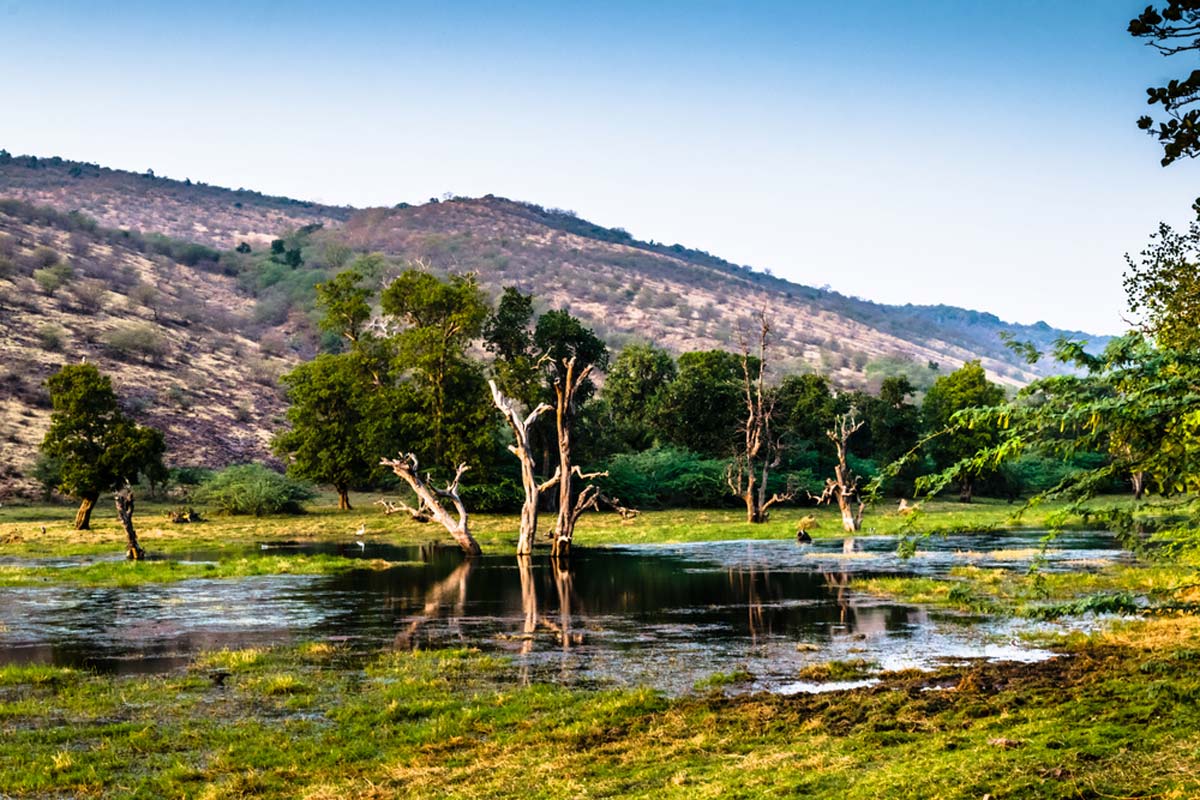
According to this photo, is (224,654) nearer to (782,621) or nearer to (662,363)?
(782,621)

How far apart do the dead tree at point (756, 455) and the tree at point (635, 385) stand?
990 centimetres

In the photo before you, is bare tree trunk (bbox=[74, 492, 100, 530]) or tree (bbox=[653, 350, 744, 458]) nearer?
bare tree trunk (bbox=[74, 492, 100, 530])

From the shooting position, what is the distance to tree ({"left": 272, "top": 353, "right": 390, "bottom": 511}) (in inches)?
3002

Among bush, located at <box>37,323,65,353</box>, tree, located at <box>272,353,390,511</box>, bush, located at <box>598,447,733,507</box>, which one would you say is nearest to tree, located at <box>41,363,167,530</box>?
tree, located at <box>272,353,390,511</box>

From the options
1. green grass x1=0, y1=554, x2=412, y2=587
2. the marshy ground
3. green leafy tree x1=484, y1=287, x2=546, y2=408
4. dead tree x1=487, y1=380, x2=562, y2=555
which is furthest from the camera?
green leafy tree x1=484, y1=287, x2=546, y2=408

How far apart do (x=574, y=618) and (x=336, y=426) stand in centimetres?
5117

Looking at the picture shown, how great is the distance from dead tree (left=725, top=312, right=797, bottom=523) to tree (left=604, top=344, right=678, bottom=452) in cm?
990

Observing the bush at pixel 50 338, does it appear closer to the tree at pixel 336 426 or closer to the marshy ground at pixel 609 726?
the tree at pixel 336 426

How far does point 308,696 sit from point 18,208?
174315mm

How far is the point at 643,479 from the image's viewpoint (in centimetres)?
8425

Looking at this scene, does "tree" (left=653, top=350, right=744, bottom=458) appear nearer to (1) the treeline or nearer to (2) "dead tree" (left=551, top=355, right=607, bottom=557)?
(1) the treeline

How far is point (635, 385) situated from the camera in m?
99.6

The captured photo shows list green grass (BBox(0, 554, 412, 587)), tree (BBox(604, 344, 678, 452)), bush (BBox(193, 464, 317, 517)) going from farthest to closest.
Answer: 1. tree (BBox(604, 344, 678, 452))
2. bush (BBox(193, 464, 317, 517))
3. green grass (BBox(0, 554, 412, 587))

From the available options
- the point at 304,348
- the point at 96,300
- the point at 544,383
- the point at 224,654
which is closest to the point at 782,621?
the point at 224,654
